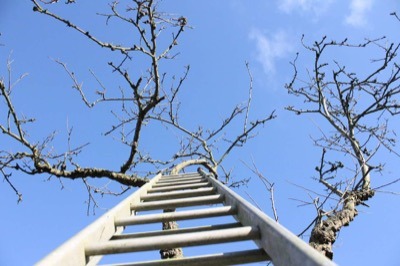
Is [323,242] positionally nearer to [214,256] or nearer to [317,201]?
[317,201]

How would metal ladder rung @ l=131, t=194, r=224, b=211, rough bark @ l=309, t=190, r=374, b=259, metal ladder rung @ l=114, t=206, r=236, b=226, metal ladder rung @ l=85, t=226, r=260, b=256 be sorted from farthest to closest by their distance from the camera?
rough bark @ l=309, t=190, r=374, b=259 → metal ladder rung @ l=131, t=194, r=224, b=211 → metal ladder rung @ l=114, t=206, r=236, b=226 → metal ladder rung @ l=85, t=226, r=260, b=256

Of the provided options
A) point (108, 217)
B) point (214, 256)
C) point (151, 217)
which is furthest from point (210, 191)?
point (214, 256)

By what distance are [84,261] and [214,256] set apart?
55cm

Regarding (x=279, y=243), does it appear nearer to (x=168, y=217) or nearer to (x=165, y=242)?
(x=165, y=242)

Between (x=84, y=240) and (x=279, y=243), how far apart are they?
2.62 feet

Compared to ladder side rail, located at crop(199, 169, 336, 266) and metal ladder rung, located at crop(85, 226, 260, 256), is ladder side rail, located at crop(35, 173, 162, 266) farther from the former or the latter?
ladder side rail, located at crop(199, 169, 336, 266)

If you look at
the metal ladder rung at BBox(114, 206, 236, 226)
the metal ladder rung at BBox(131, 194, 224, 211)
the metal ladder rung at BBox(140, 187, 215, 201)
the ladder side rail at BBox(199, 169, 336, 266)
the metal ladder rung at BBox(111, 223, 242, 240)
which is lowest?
the ladder side rail at BBox(199, 169, 336, 266)

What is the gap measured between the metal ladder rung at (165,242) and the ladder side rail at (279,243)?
0.10 m

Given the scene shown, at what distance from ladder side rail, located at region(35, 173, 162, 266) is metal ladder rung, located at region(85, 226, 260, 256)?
63 mm

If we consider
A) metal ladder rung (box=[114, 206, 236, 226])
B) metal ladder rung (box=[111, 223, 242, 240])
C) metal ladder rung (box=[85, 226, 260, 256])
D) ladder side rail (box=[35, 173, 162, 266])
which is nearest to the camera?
ladder side rail (box=[35, 173, 162, 266])

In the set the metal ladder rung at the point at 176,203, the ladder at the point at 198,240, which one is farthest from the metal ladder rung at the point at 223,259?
the metal ladder rung at the point at 176,203

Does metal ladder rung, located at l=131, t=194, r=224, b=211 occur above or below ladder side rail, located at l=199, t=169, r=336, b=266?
above

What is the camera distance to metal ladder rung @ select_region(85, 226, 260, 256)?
1.58m

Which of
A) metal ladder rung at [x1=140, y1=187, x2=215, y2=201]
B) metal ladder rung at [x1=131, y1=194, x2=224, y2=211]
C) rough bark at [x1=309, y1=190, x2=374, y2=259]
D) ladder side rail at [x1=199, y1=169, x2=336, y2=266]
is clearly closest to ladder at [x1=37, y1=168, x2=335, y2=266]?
ladder side rail at [x1=199, y1=169, x2=336, y2=266]
